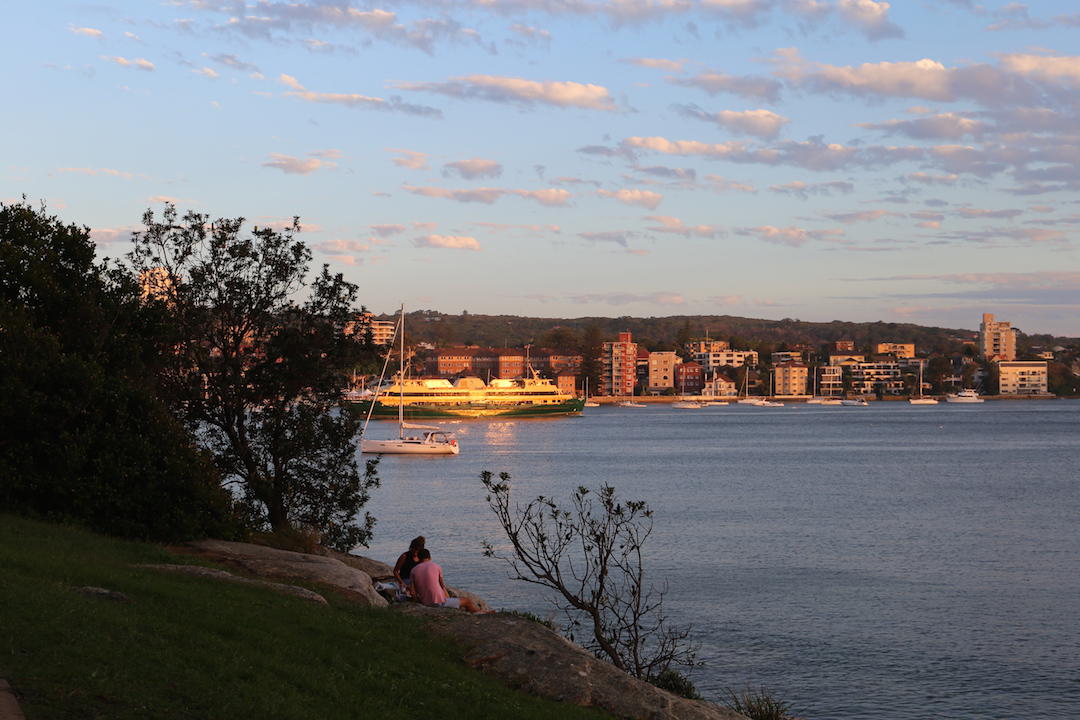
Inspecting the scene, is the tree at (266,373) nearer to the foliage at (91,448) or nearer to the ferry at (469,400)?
the foliage at (91,448)

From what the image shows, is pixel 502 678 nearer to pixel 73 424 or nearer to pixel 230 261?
pixel 73 424

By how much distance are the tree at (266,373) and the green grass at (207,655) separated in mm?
10511

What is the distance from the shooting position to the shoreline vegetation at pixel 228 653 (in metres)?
8.36

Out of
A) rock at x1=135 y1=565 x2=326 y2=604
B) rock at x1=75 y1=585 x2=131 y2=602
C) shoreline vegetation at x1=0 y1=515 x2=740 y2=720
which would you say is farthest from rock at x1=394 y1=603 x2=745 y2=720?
rock at x1=75 y1=585 x2=131 y2=602

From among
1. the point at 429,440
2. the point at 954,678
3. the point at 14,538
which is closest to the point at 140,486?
the point at 14,538

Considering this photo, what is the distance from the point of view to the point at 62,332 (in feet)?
66.8

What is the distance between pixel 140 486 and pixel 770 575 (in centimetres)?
1993

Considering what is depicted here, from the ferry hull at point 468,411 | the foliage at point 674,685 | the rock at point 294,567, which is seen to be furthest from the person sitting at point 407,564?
the ferry hull at point 468,411

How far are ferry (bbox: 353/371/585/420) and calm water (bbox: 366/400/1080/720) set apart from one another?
60749 mm

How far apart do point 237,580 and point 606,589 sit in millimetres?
17861

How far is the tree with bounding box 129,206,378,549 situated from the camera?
79.2 ft

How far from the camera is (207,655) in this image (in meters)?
9.59

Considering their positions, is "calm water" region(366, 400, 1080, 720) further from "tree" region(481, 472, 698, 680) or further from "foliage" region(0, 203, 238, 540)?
"foliage" region(0, 203, 238, 540)

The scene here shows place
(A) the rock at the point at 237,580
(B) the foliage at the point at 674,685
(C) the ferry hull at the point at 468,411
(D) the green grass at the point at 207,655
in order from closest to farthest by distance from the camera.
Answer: (D) the green grass at the point at 207,655
(A) the rock at the point at 237,580
(B) the foliage at the point at 674,685
(C) the ferry hull at the point at 468,411
